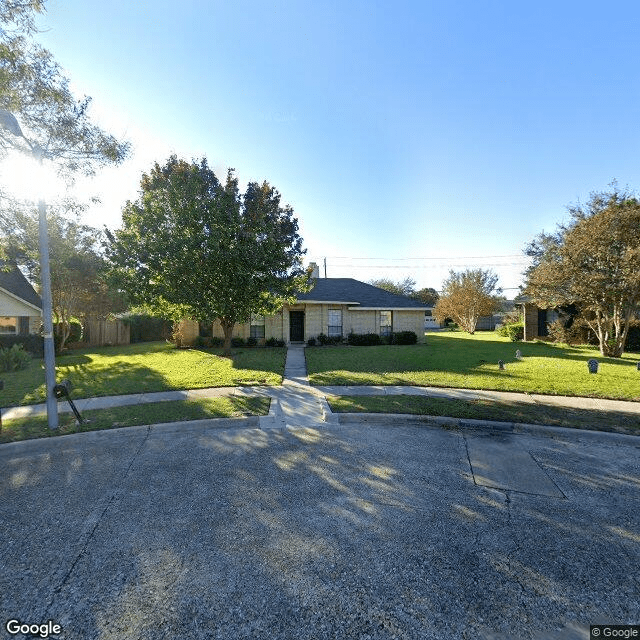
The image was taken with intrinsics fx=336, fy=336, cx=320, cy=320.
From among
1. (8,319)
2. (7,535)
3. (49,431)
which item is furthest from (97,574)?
(8,319)

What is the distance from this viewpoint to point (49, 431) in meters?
6.17

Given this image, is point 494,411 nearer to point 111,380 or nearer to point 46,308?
point 46,308

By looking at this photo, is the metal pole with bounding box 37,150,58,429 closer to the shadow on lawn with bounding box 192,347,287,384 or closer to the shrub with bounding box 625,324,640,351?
the shadow on lawn with bounding box 192,347,287,384

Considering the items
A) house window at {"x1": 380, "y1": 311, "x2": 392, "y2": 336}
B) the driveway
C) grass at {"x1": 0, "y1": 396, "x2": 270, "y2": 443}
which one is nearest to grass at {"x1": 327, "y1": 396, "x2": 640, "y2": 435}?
the driveway

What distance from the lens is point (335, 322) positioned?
21.8 meters

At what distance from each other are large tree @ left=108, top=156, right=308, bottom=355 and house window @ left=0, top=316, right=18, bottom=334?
1218 cm

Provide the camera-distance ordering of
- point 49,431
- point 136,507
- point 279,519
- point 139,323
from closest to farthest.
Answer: point 279,519
point 136,507
point 49,431
point 139,323

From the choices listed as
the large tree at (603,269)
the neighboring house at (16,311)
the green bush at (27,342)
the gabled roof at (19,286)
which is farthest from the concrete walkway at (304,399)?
the gabled roof at (19,286)

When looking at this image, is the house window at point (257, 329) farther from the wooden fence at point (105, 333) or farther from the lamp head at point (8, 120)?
the lamp head at point (8, 120)

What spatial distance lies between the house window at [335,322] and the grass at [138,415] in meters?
13.8

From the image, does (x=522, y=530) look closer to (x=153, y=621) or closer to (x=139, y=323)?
(x=153, y=621)

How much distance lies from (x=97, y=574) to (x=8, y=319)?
2647 cm

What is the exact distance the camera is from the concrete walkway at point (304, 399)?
7062mm

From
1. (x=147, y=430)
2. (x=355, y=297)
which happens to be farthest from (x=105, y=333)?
(x=147, y=430)
